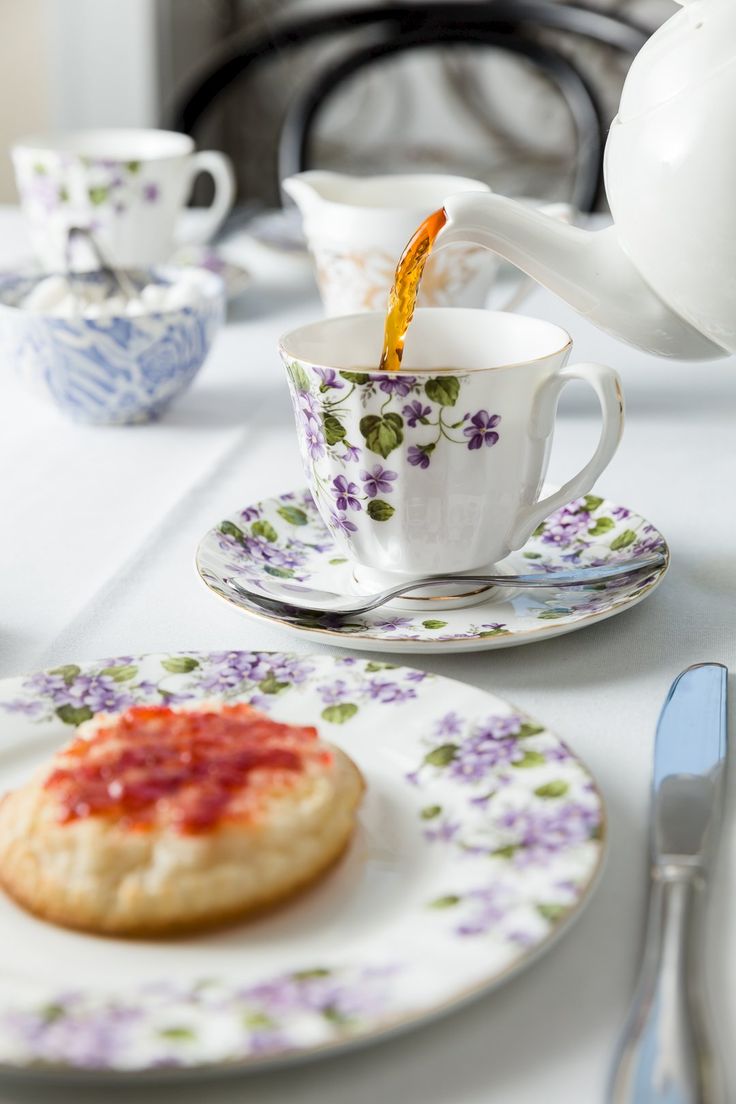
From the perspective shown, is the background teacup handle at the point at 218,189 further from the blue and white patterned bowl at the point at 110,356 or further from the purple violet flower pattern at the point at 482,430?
the purple violet flower pattern at the point at 482,430

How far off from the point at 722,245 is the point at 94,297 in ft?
1.77

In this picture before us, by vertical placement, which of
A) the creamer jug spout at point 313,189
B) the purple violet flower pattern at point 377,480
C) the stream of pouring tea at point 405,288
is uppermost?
the stream of pouring tea at point 405,288

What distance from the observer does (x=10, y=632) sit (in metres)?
0.61

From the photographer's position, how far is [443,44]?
1806 mm

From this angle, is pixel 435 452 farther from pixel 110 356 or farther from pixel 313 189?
pixel 313 189

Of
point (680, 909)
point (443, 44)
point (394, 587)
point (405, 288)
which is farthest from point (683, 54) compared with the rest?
point (443, 44)

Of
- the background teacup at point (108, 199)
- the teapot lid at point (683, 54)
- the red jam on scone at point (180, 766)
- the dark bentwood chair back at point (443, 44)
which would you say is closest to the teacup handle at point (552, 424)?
the teapot lid at point (683, 54)

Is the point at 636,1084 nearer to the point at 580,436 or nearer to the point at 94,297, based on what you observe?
the point at 580,436

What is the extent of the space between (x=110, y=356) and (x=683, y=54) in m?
0.44

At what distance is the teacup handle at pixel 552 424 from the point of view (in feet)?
1.98

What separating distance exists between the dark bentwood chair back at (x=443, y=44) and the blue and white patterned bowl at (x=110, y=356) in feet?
2.80

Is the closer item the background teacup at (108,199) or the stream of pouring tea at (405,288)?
the stream of pouring tea at (405,288)

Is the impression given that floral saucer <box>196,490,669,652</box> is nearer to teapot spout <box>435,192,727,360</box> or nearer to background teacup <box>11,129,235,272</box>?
teapot spout <box>435,192,727,360</box>

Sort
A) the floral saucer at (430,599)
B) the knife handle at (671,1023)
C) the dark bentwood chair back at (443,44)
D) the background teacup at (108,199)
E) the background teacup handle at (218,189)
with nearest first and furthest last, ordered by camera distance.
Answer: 1. the knife handle at (671,1023)
2. the floral saucer at (430,599)
3. the background teacup at (108,199)
4. the background teacup handle at (218,189)
5. the dark bentwood chair back at (443,44)
